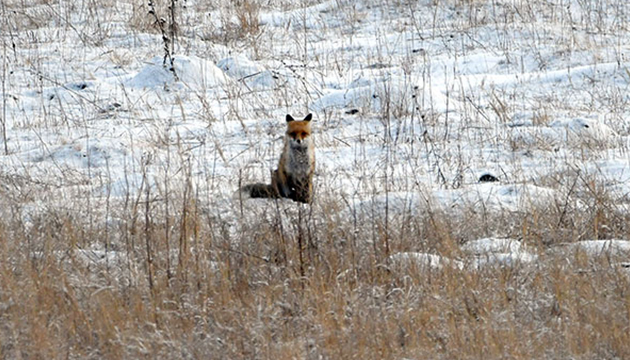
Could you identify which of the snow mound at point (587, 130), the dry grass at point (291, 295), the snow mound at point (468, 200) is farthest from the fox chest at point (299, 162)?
the snow mound at point (587, 130)

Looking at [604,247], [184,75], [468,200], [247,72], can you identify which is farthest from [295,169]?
[247,72]

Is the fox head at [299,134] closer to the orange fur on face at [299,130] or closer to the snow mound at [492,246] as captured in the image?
the orange fur on face at [299,130]

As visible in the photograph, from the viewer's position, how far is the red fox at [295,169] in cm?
815

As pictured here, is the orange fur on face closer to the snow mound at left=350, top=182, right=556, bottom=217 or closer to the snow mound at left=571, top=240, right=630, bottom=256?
the snow mound at left=350, top=182, right=556, bottom=217

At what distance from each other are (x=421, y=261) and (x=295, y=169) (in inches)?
106

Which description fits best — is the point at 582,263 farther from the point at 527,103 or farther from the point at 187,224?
the point at 527,103

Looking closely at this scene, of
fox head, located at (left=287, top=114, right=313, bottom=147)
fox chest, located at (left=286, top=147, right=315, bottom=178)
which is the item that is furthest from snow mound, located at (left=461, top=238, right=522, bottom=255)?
fox head, located at (left=287, top=114, right=313, bottom=147)

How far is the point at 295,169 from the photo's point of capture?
27.0 ft

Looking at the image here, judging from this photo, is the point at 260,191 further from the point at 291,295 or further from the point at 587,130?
the point at 587,130

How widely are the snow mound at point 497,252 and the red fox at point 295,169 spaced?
2.20 meters

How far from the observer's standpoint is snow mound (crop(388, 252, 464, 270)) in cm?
564

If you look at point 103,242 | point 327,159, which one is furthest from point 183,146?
point 103,242

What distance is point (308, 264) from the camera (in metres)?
5.78

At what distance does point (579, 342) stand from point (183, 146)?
5.55 meters
